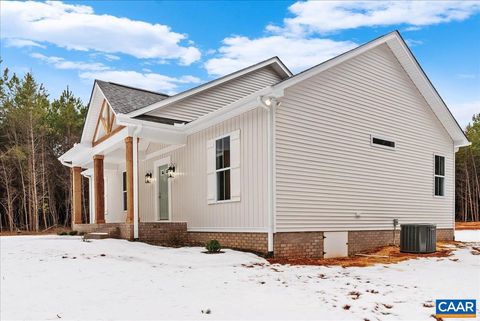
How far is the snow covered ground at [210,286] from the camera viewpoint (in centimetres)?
462

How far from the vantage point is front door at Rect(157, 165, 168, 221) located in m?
13.3

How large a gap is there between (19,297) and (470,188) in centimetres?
4090

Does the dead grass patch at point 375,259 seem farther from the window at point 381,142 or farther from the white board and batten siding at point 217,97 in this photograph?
the white board and batten siding at point 217,97

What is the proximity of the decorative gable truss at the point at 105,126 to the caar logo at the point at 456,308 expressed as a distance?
1028 centimetres

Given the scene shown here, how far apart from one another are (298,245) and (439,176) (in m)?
7.50

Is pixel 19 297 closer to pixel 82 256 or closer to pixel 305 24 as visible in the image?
pixel 82 256

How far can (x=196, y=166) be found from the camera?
1155cm

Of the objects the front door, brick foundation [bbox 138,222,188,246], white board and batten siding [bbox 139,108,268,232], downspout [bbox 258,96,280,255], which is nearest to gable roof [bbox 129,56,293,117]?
white board and batten siding [bbox 139,108,268,232]

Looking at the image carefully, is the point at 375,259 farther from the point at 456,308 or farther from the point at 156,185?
the point at 156,185

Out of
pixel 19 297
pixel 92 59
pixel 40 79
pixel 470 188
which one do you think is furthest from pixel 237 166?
pixel 470 188

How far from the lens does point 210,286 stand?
5.88 m

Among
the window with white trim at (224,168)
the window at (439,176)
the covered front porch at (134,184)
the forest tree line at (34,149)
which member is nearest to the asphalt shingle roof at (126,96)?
the covered front porch at (134,184)

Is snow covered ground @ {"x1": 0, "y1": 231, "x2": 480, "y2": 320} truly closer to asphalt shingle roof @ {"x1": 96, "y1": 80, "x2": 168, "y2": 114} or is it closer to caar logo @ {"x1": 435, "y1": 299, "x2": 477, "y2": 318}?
caar logo @ {"x1": 435, "y1": 299, "x2": 477, "y2": 318}

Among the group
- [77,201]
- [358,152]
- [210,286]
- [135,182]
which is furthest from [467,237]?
[77,201]
